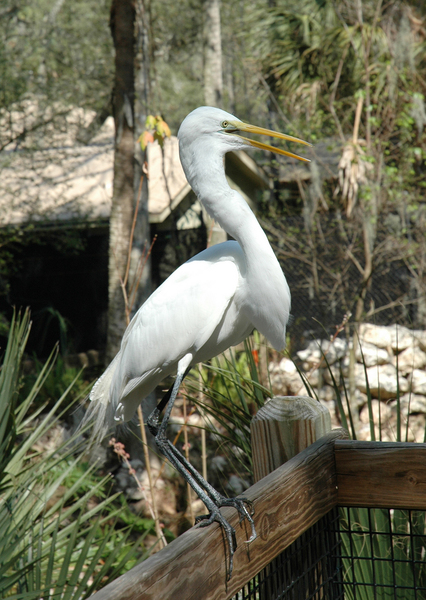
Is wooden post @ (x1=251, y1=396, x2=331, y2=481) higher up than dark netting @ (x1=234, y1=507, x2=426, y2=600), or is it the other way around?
wooden post @ (x1=251, y1=396, x2=331, y2=481)

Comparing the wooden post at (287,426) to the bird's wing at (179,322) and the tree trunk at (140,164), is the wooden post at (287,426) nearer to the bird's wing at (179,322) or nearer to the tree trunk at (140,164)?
the bird's wing at (179,322)

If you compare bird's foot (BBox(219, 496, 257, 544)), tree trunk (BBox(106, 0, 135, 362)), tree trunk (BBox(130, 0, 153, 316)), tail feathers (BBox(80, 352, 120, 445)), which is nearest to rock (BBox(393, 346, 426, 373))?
tree trunk (BBox(130, 0, 153, 316))

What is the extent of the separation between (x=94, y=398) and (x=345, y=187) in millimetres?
4499

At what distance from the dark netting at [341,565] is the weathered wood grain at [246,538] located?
0.11 metres

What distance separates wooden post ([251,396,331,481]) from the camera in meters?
1.52

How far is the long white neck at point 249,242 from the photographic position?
1.70 meters

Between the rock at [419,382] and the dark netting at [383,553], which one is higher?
the dark netting at [383,553]

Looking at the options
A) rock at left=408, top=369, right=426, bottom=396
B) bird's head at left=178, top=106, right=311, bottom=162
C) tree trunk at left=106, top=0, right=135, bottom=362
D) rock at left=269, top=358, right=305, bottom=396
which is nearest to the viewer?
bird's head at left=178, top=106, right=311, bottom=162

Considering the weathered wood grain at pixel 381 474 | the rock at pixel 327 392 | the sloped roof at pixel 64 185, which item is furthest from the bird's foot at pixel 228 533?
the sloped roof at pixel 64 185

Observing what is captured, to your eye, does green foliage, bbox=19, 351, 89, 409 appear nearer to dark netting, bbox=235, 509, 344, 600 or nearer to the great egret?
the great egret

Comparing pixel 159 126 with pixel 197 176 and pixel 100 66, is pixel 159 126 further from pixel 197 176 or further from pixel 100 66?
pixel 100 66

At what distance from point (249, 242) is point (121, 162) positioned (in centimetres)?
432

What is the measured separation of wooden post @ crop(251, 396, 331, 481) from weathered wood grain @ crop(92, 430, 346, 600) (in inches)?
1.8

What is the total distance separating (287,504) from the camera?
4.46 feet
